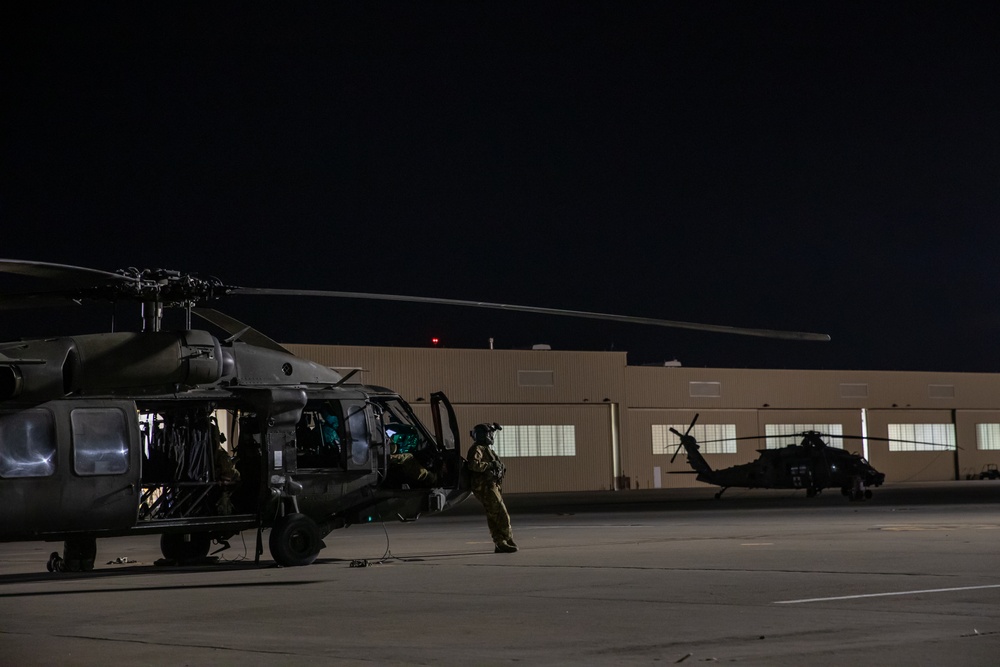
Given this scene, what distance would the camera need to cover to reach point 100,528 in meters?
14.1

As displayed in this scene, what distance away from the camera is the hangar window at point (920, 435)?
66688 millimetres

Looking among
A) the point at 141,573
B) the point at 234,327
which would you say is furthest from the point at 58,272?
the point at 141,573

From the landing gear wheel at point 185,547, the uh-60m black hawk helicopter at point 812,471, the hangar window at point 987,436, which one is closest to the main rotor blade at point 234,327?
the landing gear wheel at point 185,547

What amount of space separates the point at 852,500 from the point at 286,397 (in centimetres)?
2685

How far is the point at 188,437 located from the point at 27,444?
2.76 meters

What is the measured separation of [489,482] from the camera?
17.6 metres

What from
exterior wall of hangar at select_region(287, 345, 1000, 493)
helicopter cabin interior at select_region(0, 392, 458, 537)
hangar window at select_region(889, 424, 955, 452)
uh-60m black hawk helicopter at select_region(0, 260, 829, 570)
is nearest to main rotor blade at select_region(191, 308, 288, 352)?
uh-60m black hawk helicopter at select_region(0, 260, 829, 570)

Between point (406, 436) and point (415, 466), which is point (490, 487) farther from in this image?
point (406, 436)

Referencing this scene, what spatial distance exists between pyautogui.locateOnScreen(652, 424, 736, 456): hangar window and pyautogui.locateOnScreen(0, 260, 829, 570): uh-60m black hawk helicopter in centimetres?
4391

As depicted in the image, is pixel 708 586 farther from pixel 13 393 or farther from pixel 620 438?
pixel 620 438

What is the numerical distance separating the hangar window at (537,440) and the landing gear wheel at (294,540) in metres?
41.0

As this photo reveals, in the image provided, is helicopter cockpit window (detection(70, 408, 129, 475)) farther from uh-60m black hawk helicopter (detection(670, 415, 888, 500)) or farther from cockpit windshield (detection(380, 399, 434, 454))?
uh-60m black hawk helicopter (detection(670, 415, 888, 500))

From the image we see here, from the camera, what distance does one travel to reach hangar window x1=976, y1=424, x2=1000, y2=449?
69.6 m

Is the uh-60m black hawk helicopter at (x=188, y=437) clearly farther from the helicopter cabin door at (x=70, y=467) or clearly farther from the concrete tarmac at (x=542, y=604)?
the concrete tarmac at (x=542, y=604)
